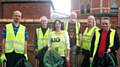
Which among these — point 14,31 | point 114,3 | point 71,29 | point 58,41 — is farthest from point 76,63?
point 114,3

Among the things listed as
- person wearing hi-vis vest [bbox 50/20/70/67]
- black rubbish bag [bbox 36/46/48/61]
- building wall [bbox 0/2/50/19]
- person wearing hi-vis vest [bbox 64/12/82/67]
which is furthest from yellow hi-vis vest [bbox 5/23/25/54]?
building wall [bbox 0/2/50/19]

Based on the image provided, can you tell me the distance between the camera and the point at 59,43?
1249 cm

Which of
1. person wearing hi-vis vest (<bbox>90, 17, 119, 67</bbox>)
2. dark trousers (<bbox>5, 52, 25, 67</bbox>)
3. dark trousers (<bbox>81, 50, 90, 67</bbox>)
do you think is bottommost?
dark trousers (<bbox>81, 50, 90, 67</bbox>)

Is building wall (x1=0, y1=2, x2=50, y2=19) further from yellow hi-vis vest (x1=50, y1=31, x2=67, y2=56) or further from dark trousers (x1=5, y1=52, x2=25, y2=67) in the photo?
dark trousers (x1=5, y1=52, x2=25, y2=67)

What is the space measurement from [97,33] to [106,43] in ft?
1.26

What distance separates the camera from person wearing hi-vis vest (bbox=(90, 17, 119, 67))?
40.0 feet

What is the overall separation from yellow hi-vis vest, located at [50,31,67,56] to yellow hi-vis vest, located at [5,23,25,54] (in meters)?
1.08

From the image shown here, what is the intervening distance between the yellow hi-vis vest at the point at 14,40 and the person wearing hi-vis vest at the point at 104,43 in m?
2.03

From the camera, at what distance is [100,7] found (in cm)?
6238

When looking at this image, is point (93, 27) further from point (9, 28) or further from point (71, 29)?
point (9, 28)

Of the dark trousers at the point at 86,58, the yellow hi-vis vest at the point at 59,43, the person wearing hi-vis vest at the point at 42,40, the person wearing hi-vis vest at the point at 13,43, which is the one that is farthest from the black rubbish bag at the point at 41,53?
the dark trousers at the point at 86,58

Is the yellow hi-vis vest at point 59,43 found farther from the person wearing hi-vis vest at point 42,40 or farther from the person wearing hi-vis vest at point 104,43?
the person wearing hi-vis vest at point 104,43

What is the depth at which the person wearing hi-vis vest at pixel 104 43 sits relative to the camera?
12.2m

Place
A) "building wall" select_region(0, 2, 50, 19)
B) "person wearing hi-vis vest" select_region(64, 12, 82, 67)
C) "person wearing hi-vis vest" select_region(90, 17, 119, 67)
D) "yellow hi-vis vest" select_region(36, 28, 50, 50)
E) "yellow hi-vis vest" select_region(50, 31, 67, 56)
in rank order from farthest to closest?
"building wall" select_region(0, 2, 50, 19), "person wearing hi-vis vest" select_region(64, 12, 82, 67), "yellow hi-vis vest" select_region(36, 28, 50, 50), "yellow hi-vis vest" select_region(50, 31, 67, 56), "person wearing hi-vis vest" select_region(90, 17, 119, 67)
